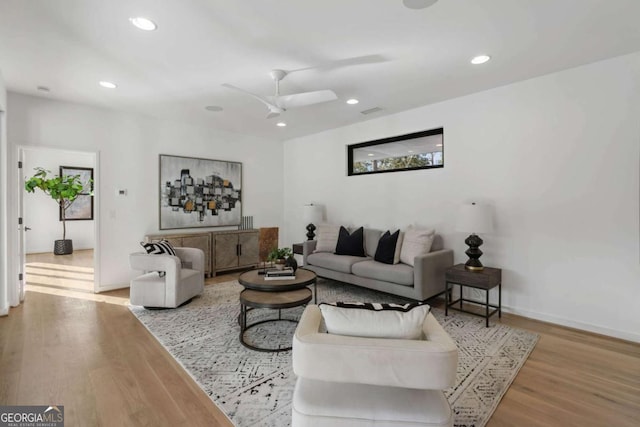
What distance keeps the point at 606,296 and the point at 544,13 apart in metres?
2.67

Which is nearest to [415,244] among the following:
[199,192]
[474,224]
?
[474,224]

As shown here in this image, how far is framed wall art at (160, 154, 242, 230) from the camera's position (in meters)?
5.09

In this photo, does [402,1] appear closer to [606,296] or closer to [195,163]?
[606,296]

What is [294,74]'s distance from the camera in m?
3.21

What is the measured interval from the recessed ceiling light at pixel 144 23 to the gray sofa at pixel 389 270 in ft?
10.8

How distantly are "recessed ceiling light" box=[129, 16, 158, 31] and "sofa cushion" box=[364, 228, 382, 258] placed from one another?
11.8 feet

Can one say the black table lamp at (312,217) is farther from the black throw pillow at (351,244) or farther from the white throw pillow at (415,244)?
the white throw pillow at (415,244)

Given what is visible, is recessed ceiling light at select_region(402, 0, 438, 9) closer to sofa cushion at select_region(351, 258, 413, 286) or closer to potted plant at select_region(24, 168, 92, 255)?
sofa cushion at select_region(351, 258, 413, 286)

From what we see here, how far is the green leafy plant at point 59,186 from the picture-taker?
7367 mm

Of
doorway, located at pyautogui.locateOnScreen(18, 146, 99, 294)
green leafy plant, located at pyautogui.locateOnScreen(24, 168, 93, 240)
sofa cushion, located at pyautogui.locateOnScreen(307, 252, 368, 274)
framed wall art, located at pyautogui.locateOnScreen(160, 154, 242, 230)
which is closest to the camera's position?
sofa cushion, located at pyautogui.locateOnScreen(307, 252, 368, 274)

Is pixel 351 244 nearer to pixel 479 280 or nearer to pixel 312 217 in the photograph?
pixel 312 217

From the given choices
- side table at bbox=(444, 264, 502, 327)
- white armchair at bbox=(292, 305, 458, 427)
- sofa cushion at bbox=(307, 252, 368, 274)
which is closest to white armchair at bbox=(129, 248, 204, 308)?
sofa cushion at bbox=(307, 252, 368, 274)

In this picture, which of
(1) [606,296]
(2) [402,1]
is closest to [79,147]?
(2) [402,1]

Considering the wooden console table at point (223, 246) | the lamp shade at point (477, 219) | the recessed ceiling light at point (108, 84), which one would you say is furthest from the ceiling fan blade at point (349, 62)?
the wooden console table at point (223, 246)
